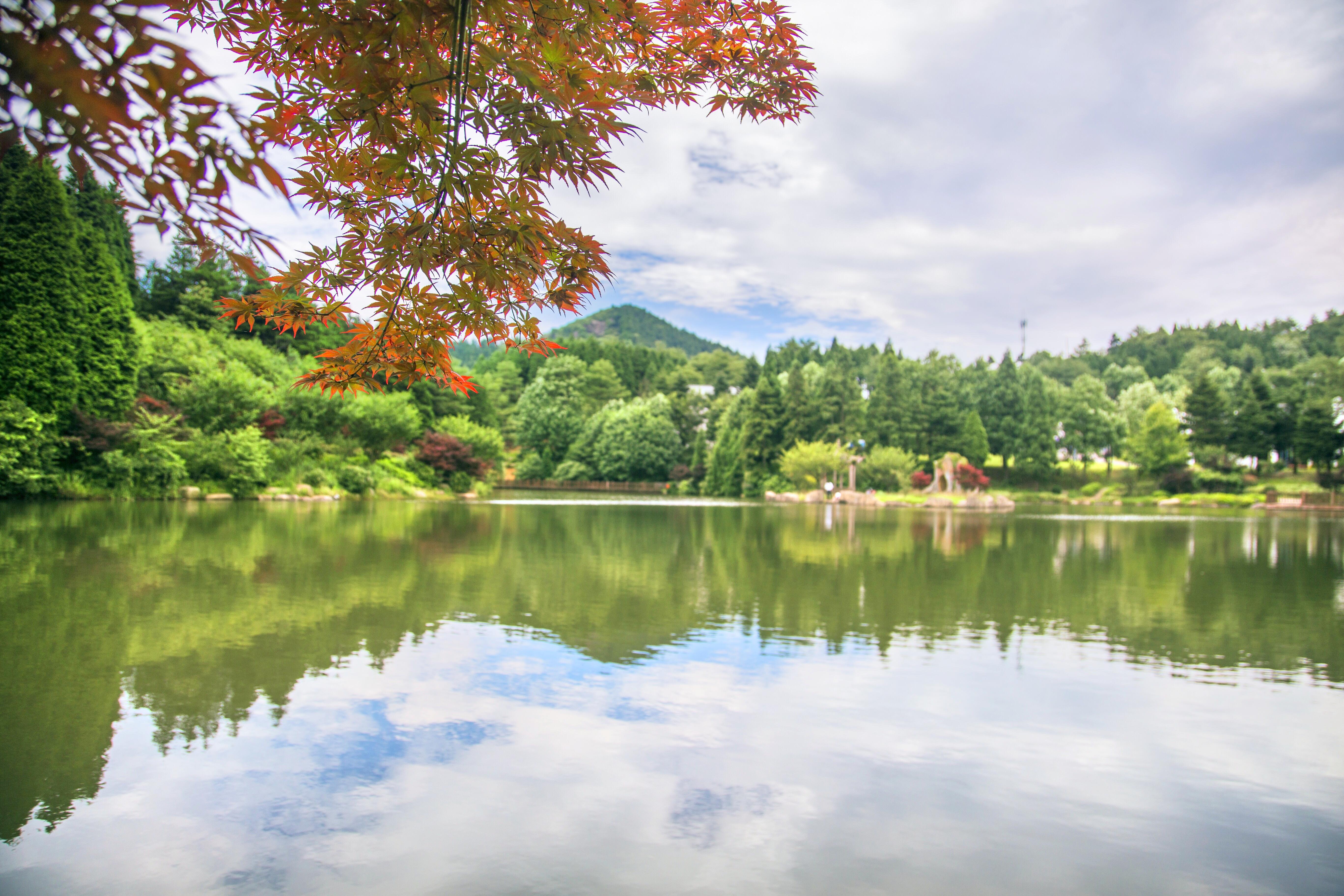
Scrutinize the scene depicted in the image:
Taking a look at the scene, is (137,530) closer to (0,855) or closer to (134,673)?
(134,673)

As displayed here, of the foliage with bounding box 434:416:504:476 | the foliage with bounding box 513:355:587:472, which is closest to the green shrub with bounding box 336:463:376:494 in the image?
the foliage with bounding box 434:416:504:476

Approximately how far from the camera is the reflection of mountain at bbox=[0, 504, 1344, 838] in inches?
186

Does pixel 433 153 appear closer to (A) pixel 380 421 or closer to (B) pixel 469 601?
(B) pixel 469 601

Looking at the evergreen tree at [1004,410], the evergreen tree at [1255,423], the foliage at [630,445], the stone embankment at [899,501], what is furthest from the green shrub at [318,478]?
the evergreen tree at [1255,423]

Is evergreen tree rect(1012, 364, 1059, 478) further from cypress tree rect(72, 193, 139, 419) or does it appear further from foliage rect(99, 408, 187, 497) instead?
cypress tree rect(72, 193, 139, 419)

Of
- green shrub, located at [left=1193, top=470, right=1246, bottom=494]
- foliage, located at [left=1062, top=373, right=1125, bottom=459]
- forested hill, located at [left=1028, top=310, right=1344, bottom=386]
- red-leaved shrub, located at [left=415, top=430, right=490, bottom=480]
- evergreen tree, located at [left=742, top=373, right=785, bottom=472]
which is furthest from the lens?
forested hill, located at [left=1028, top=310, right=1344, bottom=386]

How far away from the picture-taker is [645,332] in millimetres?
170125

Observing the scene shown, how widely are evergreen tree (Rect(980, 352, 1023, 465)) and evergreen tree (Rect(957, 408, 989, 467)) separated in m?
1.80

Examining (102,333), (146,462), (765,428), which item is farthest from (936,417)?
(102,333)

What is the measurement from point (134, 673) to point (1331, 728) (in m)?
7.88

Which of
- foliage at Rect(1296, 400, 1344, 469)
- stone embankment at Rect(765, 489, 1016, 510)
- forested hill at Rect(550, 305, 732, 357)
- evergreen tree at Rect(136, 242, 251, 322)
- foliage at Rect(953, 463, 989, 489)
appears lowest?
stone embankment at Rect(765, 489, 1016, 510)

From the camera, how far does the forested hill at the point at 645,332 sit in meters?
166

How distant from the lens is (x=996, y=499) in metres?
44.0

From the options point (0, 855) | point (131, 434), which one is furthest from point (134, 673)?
point (131, 434)
